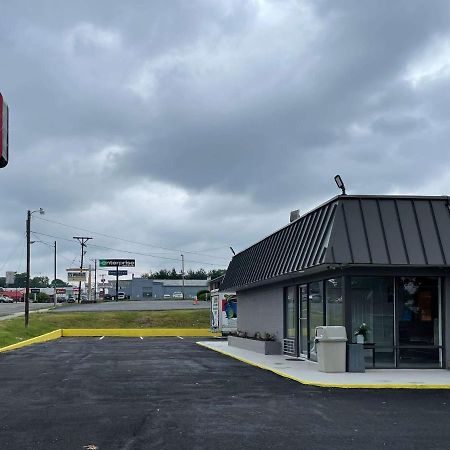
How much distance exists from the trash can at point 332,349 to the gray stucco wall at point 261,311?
804cm

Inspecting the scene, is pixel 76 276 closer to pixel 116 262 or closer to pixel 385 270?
pixel 116 262

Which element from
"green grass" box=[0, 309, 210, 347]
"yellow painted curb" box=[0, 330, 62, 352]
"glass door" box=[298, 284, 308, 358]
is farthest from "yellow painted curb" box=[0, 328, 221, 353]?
"glass door" box=[298, 284, 308, 358]

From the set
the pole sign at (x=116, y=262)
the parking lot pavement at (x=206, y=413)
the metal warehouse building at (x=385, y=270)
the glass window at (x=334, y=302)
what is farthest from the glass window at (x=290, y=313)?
the pole sign at (x=116, y=262)

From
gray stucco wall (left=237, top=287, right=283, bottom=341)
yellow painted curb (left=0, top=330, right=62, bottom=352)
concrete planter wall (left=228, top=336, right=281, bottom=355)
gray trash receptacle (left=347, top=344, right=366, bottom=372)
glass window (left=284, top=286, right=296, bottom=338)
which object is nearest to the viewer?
gray trash receptacle (left=347, top=344, right=366, bottom=372)

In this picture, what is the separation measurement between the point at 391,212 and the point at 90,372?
937 centimetres

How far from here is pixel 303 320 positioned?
21.4 metres

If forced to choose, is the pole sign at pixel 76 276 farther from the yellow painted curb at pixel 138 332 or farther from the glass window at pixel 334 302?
the glass window at pixel 334 302

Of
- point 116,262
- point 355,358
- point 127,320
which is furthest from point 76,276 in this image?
point 355,358

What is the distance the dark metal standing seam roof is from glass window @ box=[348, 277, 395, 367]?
157 centimetres


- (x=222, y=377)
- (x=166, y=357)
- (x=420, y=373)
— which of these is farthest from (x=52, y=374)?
(x=420, y=373)

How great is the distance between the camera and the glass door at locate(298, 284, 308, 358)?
21.1 meters

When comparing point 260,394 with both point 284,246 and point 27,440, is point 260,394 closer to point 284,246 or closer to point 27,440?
point 27,440

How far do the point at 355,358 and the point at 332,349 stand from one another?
0.72 m

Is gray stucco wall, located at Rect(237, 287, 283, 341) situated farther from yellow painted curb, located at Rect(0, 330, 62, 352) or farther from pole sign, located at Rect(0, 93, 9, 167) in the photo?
pole sign, located at Rect(0, 93, 9, 167)
